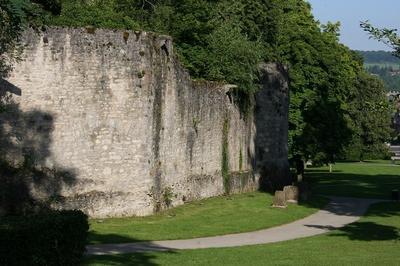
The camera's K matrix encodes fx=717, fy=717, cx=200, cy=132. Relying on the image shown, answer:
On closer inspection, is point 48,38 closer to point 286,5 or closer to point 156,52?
point 156,52

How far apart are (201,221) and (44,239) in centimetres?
1220

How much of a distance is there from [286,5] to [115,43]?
40.3 meters

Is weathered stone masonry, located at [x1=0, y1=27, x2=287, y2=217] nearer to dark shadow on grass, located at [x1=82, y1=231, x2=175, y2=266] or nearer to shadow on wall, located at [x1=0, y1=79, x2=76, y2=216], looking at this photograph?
shadow on wall, located at [x1=0, y1=79, x2=76, y2=216]

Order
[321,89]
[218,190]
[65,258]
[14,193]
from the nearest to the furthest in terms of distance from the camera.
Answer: [65,258]
[14,193]
[218,190]
[321,89]

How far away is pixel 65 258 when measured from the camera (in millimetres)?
13789

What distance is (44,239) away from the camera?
43.4 feet

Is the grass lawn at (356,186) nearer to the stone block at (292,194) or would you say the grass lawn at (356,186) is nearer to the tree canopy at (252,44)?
the tree canopy at (252,44)

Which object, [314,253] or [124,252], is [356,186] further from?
[124,252]

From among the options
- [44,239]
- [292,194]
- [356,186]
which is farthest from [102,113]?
[356,186]

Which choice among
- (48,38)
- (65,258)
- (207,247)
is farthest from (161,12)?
(65,258)

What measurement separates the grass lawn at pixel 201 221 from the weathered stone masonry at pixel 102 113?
0.98m

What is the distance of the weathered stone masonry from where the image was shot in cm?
2331

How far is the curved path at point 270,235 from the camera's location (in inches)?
750

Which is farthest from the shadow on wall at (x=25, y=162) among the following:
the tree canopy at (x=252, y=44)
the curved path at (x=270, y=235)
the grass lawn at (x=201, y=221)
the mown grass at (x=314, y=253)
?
the mown grass at (x=314, y=253)
